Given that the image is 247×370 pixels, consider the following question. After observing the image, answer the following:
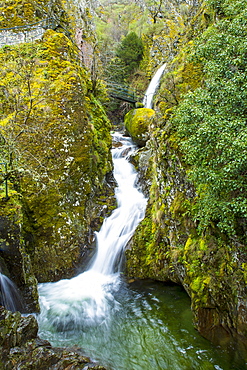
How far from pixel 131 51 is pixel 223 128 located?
27483mm

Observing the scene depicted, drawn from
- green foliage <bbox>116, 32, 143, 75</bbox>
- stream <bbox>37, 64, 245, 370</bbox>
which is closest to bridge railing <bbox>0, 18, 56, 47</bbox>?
stream <bbox>37, 64, 245, 370</bbox>

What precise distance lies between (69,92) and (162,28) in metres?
22.0

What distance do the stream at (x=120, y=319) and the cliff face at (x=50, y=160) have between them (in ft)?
2.96

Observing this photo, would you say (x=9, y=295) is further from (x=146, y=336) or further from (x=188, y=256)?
(x=188, y=256)

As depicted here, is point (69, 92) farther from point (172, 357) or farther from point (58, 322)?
point (172, 357)

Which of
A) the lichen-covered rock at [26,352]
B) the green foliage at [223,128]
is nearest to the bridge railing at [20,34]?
the green foliage at [223,128]

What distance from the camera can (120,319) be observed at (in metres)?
6.76

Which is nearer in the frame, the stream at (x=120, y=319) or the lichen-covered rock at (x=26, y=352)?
the lichen-covered rock at (x=26, y=352)

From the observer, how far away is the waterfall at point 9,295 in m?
5.66

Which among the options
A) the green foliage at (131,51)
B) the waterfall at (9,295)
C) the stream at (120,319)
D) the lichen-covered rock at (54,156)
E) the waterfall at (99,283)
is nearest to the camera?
the stream at (120,319)

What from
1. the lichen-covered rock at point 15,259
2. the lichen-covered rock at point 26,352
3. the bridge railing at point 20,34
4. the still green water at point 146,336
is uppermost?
the bridge railing at point 20,34

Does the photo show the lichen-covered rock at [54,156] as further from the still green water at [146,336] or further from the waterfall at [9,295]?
the still green water at [146,336]

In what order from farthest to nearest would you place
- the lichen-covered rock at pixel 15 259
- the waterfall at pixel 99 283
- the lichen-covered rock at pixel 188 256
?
the waterfall at pixel 99 283, the lichen-covered rock at pixel 15 259, the lichen-covered rock at pixel 188 256

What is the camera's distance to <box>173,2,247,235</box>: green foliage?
423 cm
